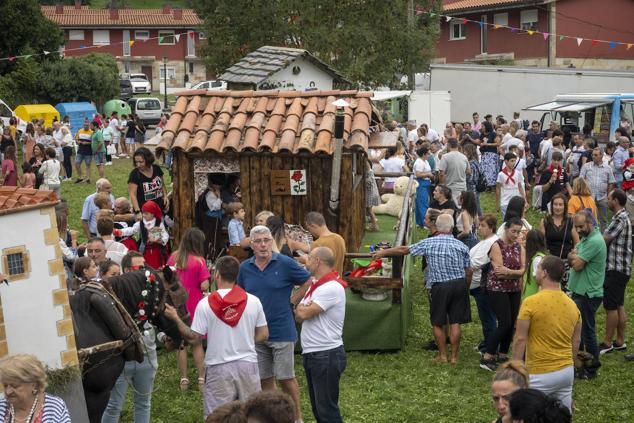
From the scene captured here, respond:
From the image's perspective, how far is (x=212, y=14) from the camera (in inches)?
1278

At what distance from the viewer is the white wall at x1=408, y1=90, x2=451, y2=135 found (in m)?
31.7

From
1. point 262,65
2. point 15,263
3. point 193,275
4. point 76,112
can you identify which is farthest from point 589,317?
point 76,112

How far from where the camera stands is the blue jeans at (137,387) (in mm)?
7258

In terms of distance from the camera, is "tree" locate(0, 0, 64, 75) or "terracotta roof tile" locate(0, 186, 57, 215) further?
"tree" locate(0, 0, 64, 75)

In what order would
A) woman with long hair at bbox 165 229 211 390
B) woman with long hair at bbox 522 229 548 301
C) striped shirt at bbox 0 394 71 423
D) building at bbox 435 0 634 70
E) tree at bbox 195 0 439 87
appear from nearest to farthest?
1. striped shirt at bbox 0 394 71 423
2. woman with long hair at bbox 522 229 548 301
3. woman with long hair at bbox 165 229 211 390
4. tree at bbox 195 0 439 87
5. building at bbox 435 0 634 70

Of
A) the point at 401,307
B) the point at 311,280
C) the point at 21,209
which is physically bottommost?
the point at 401,307

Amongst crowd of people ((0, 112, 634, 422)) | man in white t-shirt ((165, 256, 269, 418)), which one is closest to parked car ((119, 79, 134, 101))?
crowd of people ((0, 112, 634, 422))

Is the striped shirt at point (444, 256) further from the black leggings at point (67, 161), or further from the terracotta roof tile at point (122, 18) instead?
the terracotta roof tile at point (122, 18)

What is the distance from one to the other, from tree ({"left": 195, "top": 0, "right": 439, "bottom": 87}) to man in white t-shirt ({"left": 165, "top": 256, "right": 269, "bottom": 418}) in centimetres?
2402

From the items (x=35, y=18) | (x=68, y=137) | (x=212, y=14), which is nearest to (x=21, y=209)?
(x=68, y=137)

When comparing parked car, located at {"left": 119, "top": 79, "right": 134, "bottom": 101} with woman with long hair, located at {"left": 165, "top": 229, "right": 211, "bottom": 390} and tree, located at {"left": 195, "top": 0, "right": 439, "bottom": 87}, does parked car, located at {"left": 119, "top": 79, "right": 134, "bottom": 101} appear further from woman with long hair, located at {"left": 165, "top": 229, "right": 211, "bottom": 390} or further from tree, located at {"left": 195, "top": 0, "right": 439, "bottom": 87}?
woman with long hair, located at {"left": 165, "top": 229, "right": 211, "bottom": 390}

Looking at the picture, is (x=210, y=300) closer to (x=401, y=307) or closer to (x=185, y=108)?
(x=401, y=307)

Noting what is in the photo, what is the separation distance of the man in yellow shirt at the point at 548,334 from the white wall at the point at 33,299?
331cm

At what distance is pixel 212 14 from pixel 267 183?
21.9m
